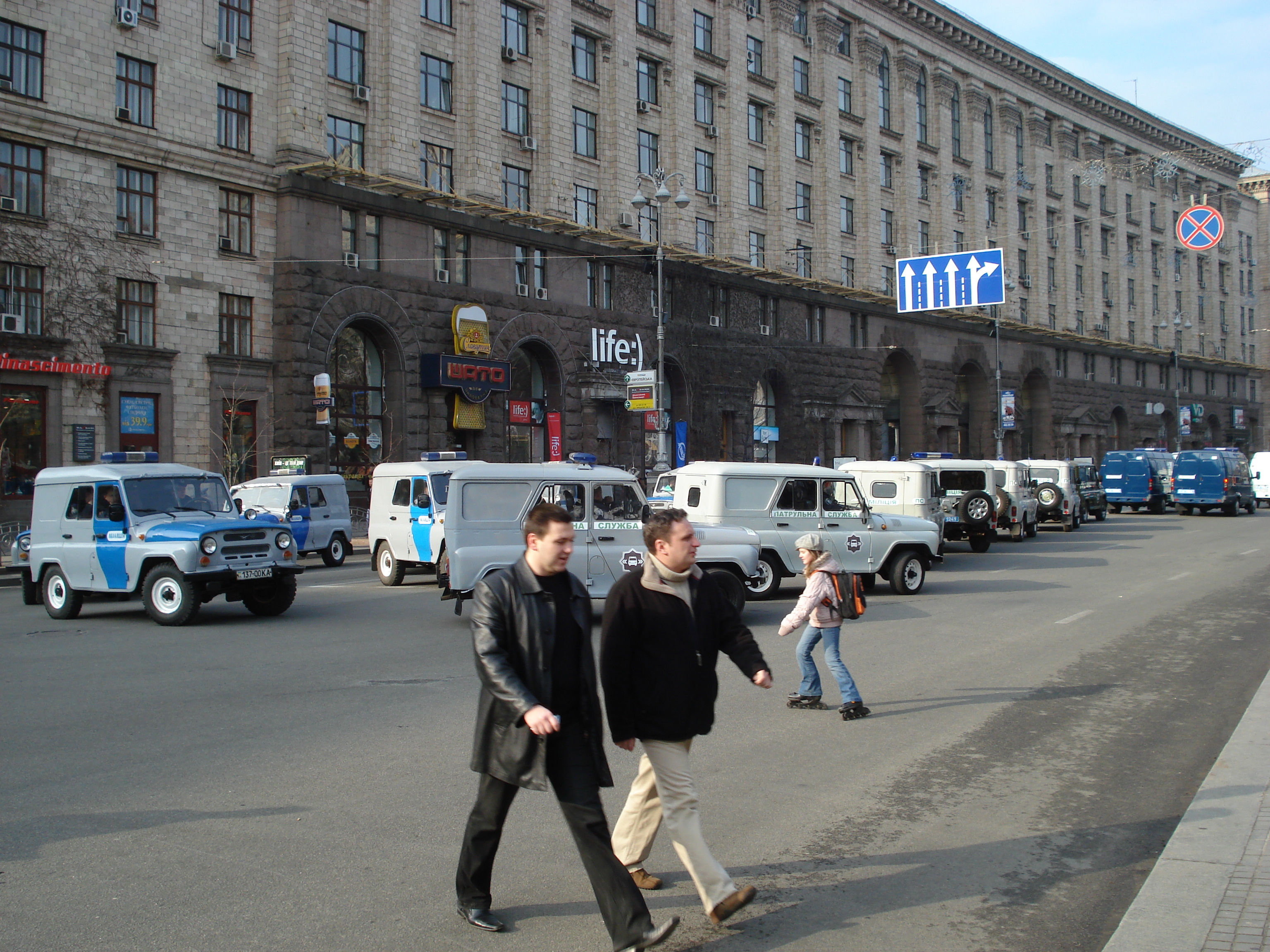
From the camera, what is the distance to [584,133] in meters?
41.5

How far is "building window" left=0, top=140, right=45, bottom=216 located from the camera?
26531 millimetres

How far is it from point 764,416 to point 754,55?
53.0 feet

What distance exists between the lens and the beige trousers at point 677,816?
15.2ft

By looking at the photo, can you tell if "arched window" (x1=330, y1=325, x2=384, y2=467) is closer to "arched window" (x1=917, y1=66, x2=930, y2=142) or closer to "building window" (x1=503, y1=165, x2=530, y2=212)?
"building window" (x1=503, y1=165, x2=530, y2=212)

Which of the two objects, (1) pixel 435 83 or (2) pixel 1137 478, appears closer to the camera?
(1) pixel 435 83

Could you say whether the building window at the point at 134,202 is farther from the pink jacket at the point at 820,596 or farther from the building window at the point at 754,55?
the building window at the point at 754,55

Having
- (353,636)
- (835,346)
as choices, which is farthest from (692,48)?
(353,636)

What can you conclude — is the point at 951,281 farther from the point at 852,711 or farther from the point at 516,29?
the point at 516,29

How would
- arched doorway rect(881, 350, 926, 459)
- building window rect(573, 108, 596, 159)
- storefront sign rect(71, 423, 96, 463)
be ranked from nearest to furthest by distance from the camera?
storefront sign rect(71, 423, 96, 463) < building window rect(573, 108, 596, 159) < arched doorway rect(881, 350, 926, 459)

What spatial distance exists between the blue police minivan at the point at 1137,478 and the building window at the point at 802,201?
17.3 meters

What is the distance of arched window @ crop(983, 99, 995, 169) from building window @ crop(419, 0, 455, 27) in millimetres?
37607

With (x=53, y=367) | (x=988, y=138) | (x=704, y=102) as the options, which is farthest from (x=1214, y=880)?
(x=988, y=138)

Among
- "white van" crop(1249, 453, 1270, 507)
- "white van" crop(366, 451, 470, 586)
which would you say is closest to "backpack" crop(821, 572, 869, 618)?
"white van" crop(366, 451, 470, 586)

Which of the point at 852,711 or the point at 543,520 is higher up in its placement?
the point at 543,520
